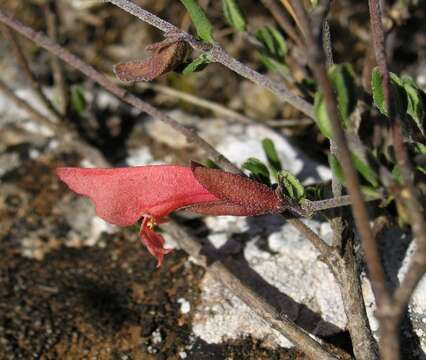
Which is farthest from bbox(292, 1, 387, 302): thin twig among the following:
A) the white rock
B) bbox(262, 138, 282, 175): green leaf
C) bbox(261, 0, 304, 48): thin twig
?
the white rock

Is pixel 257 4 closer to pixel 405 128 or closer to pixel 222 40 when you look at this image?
pixel 222 40

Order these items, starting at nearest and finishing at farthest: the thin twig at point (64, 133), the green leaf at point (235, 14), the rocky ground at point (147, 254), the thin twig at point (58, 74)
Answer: the rocky ground at point (147, 254) → the green leaf at point (235, 14) → the thin twig at point (64, 133) → the thin twig at point (58, 74)

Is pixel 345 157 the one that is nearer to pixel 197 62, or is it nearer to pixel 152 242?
pixel 197 62

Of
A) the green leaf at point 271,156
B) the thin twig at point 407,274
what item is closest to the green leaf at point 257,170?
the green leaf at point 271,156

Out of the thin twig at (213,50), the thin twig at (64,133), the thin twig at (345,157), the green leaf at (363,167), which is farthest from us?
the thin twig at (64,133)

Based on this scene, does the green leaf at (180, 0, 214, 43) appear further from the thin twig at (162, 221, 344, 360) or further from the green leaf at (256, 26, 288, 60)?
the thin twig at (162, 221, 344, 360)

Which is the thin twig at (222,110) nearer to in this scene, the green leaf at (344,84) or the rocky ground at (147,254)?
the rocky ground at (147,254)

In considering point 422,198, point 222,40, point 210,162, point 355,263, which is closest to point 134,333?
point 210,162
